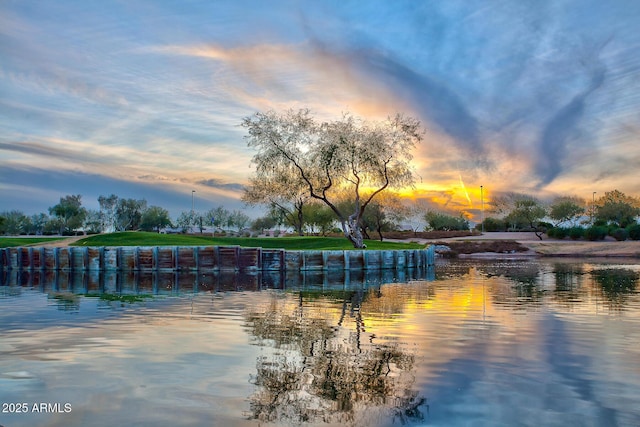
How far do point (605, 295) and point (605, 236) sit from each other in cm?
7873

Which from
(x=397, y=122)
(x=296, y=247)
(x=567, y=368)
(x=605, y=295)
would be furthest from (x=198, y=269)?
(x=567, y=368)

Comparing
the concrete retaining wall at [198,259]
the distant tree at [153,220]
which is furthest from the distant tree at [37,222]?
the concrete retaining wall at [198,259]

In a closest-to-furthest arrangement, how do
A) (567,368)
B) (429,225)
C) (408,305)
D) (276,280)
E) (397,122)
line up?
(567,368) < (408,305) < (276,280) < (397,122) < (429,225)

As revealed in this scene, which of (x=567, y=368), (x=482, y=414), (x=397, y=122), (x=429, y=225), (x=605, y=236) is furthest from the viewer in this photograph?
(x=429, y=225)

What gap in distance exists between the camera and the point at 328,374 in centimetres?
989

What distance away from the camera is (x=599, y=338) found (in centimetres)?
1336

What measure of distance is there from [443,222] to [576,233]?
4006 cm

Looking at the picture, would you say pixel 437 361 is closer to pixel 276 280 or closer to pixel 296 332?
pixel 296 332

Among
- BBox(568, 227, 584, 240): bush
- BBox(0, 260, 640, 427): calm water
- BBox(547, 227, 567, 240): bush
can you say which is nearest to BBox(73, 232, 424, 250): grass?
BBox(0, 260, 640, 427): calm water

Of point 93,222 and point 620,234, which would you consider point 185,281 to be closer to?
point 620,234

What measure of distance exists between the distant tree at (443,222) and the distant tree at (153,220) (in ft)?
215

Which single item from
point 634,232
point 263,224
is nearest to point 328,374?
point 634,232

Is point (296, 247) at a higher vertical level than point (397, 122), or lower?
lower

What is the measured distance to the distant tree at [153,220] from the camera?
133375 millimetres
